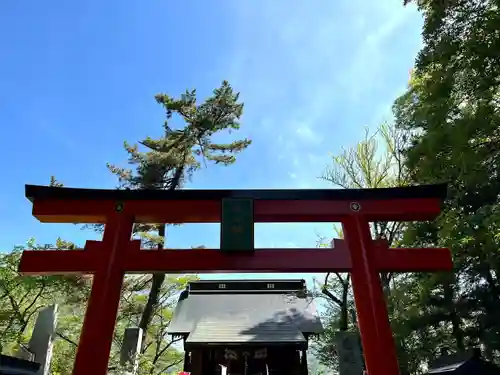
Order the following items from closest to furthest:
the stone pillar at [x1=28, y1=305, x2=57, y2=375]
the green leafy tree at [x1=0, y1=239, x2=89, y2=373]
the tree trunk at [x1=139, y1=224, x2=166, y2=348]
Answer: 1. the stone pillar at [x1=28, y1=305, x2=57, y2=375]
2. the green leafy tree at [x1=0, y1=239, x2=89, y2=373]
3. the tree trunk at [x1=139, y1=224, x2=166, y2=348]

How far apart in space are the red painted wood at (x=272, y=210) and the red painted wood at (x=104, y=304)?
29cm

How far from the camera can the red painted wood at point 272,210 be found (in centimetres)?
520

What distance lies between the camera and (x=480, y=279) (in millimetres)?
8234

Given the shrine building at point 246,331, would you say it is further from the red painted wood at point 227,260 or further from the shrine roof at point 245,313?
the red painted wood at point 227,260

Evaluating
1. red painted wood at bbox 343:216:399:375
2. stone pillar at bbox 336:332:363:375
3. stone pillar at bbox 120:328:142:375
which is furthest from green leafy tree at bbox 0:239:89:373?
red painted wood at bbox 343:216:399:375

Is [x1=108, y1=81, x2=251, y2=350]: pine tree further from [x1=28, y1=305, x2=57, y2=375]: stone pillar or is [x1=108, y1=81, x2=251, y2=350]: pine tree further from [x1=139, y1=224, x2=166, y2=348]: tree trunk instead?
[x1=28, y1=305, x2=57, y2=375]: stone pillar

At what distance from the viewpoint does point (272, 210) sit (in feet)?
17.1

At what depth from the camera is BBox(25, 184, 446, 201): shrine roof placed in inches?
205

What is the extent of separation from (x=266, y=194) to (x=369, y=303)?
6.62 feet

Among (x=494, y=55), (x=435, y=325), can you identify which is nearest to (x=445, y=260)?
(x=494, y=55)

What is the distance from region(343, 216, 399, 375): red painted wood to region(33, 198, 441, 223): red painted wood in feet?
0.83

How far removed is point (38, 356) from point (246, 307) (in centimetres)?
715

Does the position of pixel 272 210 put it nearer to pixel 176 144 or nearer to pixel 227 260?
pixel 227 260

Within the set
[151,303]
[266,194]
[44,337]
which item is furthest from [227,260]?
[151,303]
